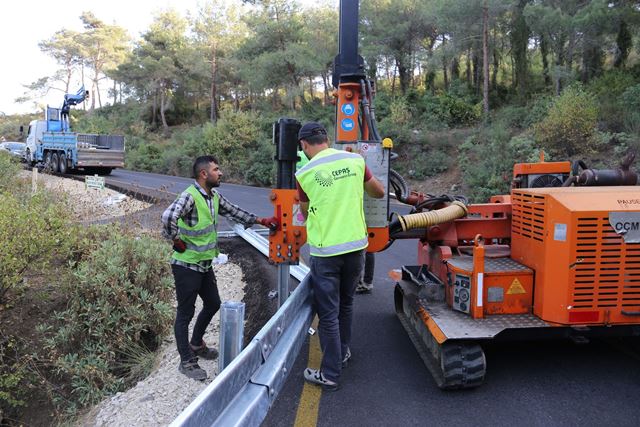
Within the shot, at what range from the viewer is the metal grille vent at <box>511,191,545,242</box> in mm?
4090

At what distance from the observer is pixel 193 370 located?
459 centimetres

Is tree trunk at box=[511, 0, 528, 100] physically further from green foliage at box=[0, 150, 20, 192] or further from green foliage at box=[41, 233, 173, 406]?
green foliage at box=[41, 233, 173, 406]

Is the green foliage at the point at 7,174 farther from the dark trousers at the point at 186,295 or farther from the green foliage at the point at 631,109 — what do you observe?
the green foliage at the point at 631,109

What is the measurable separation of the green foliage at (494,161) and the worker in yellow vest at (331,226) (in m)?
12.0

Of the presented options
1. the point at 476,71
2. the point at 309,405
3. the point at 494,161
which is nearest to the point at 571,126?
the point at 494,161

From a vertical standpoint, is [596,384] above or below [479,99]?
below

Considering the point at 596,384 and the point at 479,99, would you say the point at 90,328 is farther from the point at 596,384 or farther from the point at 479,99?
the point at 479,99

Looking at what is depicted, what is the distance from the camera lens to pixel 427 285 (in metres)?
4.56

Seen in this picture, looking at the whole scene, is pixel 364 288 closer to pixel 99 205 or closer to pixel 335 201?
pixel 335 201

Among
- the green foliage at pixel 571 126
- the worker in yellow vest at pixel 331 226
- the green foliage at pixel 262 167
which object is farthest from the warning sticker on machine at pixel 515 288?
the green foliage at pixel 262 167

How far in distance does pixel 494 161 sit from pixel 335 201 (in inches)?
577

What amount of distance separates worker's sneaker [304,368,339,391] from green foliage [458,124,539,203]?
12129mm

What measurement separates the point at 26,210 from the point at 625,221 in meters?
7.44

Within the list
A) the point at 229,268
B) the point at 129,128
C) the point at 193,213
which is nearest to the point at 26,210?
the point at 229,268
